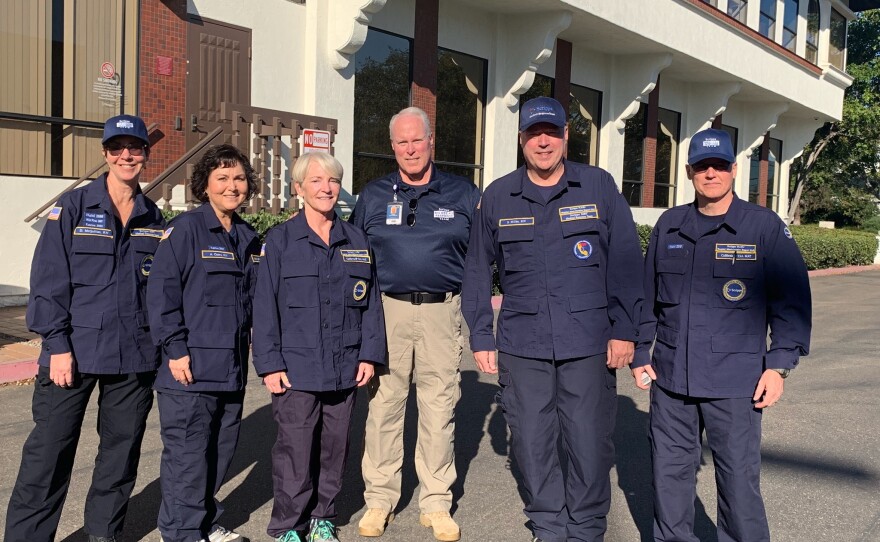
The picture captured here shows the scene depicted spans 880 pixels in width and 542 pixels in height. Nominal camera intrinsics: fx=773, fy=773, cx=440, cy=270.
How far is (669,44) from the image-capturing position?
1734 centimetres

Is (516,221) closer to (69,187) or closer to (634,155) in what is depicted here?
(69,187)

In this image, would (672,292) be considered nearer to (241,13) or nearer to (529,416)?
(529,416)

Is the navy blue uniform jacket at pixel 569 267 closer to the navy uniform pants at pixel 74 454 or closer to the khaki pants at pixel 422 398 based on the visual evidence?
the khaki pants at pixel 422 398

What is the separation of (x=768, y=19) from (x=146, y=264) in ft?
81.2

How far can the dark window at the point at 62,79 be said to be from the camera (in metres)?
9.31

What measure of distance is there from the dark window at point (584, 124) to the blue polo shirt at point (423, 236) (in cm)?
1458

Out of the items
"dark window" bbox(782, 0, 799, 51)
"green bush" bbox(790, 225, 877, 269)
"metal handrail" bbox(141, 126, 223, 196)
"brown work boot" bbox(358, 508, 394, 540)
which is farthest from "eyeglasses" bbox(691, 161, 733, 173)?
"dark window" bbox(782, 0, 799, 51)

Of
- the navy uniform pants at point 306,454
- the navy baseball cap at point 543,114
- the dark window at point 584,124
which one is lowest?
the navy uniform pants at point 306,454

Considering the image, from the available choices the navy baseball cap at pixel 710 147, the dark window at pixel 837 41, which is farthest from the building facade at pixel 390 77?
the navy baseball cap at pixel 710 147

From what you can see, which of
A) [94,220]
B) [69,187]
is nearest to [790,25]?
[69,187]

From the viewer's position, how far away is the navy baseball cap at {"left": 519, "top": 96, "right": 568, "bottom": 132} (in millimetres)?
3445

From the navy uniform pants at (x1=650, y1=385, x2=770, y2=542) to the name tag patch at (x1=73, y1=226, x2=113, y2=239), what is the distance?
98.6 inches

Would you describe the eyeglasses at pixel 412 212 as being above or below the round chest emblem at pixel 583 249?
above

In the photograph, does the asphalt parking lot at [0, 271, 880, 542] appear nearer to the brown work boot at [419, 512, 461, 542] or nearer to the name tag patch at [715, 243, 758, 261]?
the brown work boot at [419, 512, 461, 542]
